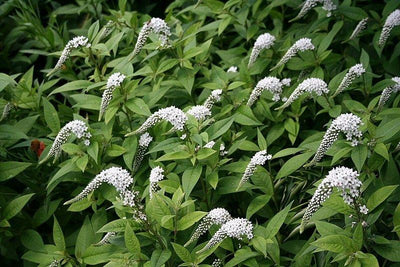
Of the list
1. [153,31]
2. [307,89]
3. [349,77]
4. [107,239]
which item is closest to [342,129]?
[307,89]

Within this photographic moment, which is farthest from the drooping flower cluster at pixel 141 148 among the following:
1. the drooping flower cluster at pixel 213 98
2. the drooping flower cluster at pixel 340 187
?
the drooping flower cluster at pixel 340 187

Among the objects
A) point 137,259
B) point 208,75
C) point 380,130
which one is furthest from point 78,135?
point 380,130

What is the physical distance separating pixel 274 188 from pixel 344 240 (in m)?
0.68

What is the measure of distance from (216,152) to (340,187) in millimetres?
754

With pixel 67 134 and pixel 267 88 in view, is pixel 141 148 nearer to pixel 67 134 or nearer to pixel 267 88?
pixel 67 134

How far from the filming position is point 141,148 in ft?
9.57

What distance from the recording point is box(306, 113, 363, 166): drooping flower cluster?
93.7 inches

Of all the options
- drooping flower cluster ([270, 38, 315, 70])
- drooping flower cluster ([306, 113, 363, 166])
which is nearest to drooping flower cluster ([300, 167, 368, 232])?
drooping flower cluster ([306, 113, 363, 166])

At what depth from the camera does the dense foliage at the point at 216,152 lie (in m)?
2.40

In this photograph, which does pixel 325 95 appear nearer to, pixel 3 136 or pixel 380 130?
pixel 380 130

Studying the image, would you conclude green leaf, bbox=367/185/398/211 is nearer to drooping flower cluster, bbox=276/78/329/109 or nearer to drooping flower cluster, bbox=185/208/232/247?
drooping flower cluster, bbox=185/208/232/247

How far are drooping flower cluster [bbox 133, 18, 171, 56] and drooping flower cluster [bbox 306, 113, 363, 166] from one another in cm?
121

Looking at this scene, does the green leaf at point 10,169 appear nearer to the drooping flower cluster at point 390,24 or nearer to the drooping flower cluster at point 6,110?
the drooping flower cluster at point 6,110

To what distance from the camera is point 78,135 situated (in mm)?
2811
